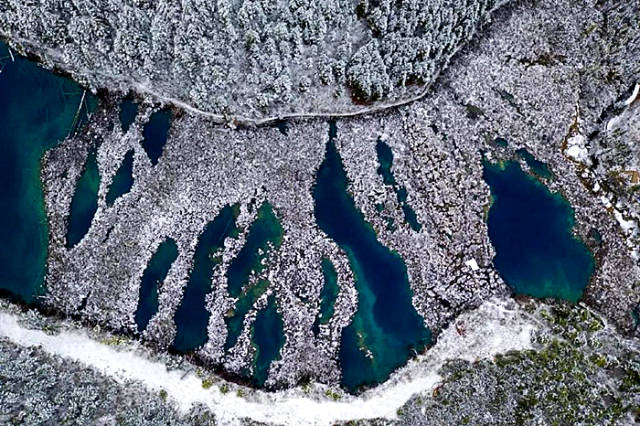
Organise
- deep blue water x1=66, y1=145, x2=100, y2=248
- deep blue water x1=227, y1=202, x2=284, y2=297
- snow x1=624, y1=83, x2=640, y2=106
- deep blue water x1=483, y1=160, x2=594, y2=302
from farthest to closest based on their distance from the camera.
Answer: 1. snow x1=624, y1=83, x2=640, y2=106
2. deep blue water x1=66, y1=145, x2=100, y2=248
3. deep blue water x1=483, y1=160, x2=594, y2=302
4. deep blue water x1=227, y1=202, x2=284, y2=297

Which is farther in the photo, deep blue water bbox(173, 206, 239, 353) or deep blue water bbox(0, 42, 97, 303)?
deep blue water bbox(0, 42, 97, 303)

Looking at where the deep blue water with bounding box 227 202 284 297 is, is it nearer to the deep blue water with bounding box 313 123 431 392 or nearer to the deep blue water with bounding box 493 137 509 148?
the deep blue water with bounding box 313 123 431 392

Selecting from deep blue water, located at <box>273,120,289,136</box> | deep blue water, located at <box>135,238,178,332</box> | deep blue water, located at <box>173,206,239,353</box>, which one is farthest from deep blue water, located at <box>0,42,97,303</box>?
deep blue water, located at <box>273,120,289,136</box>

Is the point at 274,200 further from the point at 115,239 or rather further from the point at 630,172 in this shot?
the point at 630,172

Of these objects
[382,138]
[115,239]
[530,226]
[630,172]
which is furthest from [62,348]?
[630,172]

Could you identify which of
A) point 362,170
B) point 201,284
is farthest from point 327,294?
point 362,170

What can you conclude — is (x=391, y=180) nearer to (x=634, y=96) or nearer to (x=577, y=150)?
(x=577, y=150)

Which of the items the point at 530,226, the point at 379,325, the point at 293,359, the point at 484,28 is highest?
the point at 484,28
